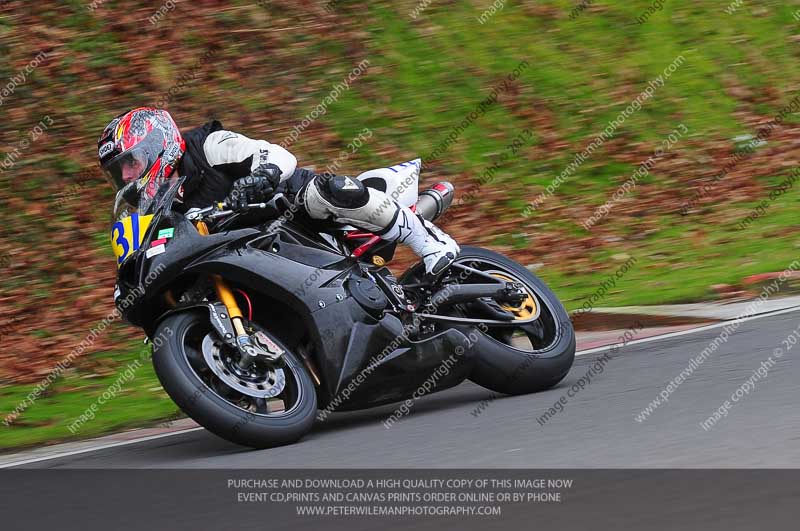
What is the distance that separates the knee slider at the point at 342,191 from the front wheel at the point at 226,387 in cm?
83

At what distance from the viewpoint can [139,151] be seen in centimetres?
630

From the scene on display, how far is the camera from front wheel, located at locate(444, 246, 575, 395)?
6816 mm

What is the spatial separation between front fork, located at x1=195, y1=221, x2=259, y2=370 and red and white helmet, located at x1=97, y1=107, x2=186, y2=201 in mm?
370

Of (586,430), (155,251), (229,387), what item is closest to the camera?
(586,430)

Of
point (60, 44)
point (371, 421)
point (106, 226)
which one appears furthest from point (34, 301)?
point (371, 421)

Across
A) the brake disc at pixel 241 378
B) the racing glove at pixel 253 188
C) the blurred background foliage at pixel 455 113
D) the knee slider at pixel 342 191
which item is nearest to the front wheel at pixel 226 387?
the brake disc at pixel 241 378

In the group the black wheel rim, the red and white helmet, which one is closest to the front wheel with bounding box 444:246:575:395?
the black wheel rim

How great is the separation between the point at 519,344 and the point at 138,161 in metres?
2.55

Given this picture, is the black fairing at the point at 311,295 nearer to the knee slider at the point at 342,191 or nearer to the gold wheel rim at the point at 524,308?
→ the knee slider at the point at 342,191

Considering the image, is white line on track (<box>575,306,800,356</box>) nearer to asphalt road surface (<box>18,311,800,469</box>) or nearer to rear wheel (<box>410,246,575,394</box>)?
asphalt road surface (<box>18,311,800,469</box>)

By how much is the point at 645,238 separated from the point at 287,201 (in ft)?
20.5

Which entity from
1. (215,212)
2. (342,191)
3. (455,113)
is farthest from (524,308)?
(455,113)

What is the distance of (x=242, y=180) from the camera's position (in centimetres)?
625

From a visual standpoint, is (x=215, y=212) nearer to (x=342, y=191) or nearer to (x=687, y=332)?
(x=342, y=191)
